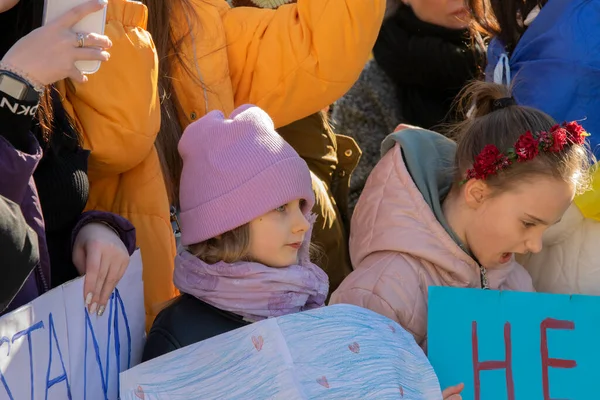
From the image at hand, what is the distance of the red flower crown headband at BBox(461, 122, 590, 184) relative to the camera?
2.43m

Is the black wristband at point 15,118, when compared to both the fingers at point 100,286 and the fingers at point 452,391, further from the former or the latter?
the fingers at point 452,391

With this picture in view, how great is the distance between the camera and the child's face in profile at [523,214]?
7.91 ft

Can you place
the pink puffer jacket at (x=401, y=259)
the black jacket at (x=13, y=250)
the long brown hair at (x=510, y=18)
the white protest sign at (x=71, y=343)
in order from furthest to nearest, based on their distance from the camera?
1. the long brown hair at (x=510, y=18)
2. the pink puffer jacket at (x=401, y=259)
3. the white protest sign at (x=71, y=343)
4. the black jacket at (x=13, y=250)

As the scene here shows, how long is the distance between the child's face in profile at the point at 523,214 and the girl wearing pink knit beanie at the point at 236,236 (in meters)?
0.54

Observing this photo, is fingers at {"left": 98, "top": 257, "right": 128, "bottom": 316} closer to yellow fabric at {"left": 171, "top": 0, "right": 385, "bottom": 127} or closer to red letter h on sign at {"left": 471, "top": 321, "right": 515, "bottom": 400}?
yellow fabric at {"left": 171, "top": 0, "right": 385, "bottom": 127}

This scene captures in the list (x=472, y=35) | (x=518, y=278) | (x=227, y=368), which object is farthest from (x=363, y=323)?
(x=472, y=35)

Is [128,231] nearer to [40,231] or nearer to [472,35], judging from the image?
[40,231]

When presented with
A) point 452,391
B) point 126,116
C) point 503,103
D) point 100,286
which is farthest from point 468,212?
point 100,286

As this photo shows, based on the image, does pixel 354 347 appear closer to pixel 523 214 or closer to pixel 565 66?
pixel 523 214

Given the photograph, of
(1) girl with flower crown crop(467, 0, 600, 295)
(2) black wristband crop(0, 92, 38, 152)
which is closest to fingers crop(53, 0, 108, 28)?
(2) black wristband crop(0, 92, 38, 152)

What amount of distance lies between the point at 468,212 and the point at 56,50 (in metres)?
1.23

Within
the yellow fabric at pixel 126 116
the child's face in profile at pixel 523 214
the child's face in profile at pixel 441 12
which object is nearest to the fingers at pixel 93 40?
the yellow fabric at pixel 126 116

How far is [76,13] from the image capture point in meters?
1.75

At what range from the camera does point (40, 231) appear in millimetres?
1807
